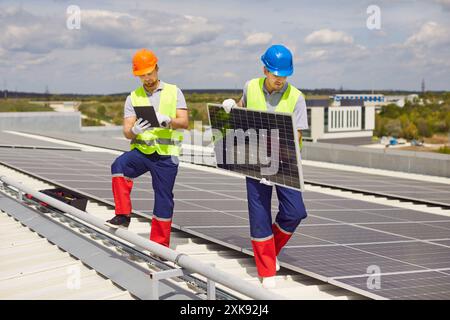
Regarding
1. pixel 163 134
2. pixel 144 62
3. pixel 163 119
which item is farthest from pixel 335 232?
pixel 144 62

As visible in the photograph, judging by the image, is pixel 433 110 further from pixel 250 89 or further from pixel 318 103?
Answer: pixel 250 89

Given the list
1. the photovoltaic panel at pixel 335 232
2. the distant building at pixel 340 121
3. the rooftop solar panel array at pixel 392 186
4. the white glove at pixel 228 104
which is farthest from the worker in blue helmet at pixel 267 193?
the distant building at pixel 340 121

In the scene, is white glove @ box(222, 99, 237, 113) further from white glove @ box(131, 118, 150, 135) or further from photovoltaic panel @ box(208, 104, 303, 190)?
white glove @ box(131, 118, 150, 135)

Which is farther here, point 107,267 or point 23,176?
point 23,176

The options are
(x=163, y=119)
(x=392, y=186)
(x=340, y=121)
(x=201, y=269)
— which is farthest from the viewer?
(x=340, y=121)

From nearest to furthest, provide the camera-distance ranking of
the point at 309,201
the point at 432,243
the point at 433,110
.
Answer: the point at 432,243
the point at 309,201
the point at 433,110

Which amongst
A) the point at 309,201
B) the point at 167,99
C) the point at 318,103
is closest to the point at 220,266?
the point at 167,99

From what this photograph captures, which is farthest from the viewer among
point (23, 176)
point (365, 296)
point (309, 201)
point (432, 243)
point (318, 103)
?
point (318, 103)

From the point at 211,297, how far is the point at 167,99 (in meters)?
2.72

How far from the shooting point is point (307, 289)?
6.69 metres

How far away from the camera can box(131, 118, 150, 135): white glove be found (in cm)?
735

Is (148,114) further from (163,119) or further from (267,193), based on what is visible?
(267,193)

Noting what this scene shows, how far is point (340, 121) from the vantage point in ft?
416

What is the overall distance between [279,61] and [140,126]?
1.77 metres
